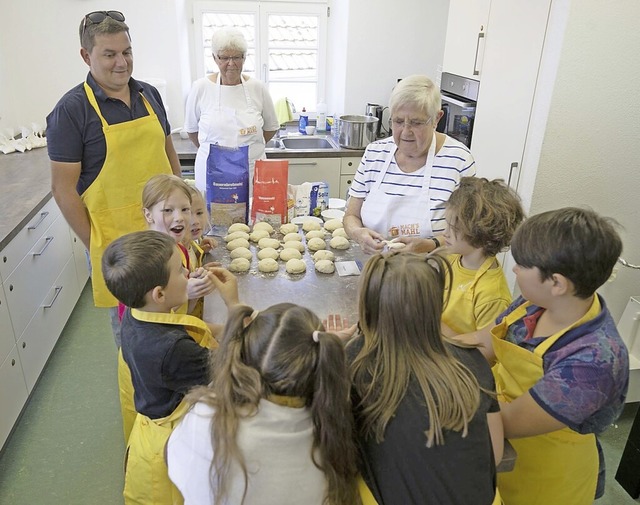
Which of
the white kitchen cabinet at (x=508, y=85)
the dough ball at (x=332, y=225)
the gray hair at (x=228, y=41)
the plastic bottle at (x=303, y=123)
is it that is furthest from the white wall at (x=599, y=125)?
the plastic bottle at (x=303, y=123)

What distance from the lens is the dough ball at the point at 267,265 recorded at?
1.71 metres

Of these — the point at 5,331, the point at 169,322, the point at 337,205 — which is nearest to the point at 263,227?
the point at 337,205

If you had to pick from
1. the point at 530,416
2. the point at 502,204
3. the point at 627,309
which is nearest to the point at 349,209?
the point at 502,204

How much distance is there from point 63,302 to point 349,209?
177 centimetres

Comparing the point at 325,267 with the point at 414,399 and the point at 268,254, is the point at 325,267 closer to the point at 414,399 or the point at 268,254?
the point at 268,254

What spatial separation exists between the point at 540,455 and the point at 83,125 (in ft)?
5.56

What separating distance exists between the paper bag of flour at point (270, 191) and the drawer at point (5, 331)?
105 centimetres

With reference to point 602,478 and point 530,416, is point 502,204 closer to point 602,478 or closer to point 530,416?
point 530,416

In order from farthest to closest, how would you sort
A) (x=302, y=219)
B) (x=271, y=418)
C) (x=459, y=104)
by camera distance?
(x=459, y=104)
(x=302, y=219)
(x=271, y=418)

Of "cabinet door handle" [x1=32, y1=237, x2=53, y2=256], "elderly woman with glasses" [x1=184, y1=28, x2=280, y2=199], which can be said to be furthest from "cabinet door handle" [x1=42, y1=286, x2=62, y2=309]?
"elderly woman with glasses" [x1=184, y1=28, x2=280, y2=199]

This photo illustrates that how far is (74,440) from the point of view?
82.9 inches

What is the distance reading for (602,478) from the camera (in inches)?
50.8

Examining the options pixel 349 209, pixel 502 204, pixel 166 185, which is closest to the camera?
pixel 502 204

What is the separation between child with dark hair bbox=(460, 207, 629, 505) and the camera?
1020 mm
